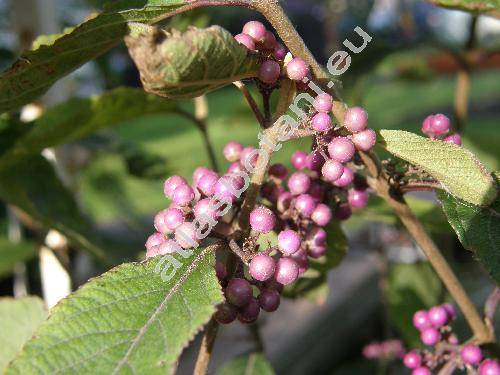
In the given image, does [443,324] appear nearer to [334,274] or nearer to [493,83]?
[334,274]

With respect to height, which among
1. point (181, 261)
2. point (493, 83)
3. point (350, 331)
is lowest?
point (493, 83)

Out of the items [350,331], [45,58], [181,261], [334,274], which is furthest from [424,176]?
[334,274]

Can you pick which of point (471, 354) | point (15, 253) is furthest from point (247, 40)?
point (15, 253)

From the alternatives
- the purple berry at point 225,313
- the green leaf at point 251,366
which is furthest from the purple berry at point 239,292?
the green leaf at point 251,366

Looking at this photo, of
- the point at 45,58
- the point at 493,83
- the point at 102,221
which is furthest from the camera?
the point at 493,83

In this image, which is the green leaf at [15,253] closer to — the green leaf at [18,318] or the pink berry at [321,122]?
the green leaf at [18,318]

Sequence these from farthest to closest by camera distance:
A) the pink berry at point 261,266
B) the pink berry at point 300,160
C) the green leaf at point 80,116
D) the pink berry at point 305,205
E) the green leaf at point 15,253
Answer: the green leaf at point 15,253, the green leaf at point 80,116, the pink berry at point 300,160, the pink berry at point 305,205, the pink berry at point 261,266

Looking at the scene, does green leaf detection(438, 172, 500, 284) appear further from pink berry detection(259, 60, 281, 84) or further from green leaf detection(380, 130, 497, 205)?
pink berry detection(259, 60, 281, 84)
